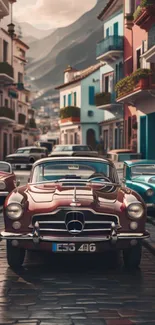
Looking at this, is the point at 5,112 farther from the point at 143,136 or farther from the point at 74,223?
the point at 74,223

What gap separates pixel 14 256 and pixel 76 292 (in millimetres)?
1323

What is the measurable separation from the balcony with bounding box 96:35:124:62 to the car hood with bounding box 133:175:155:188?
24.3 m

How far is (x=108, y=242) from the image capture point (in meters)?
6.16

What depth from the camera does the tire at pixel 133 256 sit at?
6488 millimetres

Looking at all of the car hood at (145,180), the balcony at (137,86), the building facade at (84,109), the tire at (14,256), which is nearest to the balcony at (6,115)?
the building facade at (84,109)

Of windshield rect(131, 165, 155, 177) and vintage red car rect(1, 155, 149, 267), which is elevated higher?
windshield rect(131, 165, 155, 177)

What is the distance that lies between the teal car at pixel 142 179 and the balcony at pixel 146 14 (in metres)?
12.5

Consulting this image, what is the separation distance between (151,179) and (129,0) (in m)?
22.8

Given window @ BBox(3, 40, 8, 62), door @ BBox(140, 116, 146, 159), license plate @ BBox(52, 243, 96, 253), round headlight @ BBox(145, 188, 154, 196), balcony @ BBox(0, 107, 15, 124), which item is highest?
window @ BBox(3, 40, 8, 62)

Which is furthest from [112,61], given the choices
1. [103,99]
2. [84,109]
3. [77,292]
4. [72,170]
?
[77,292]

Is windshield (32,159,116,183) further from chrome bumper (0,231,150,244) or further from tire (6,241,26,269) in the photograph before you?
chrome bumper (0,231,150,244)

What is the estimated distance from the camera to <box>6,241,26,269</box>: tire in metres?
6.50

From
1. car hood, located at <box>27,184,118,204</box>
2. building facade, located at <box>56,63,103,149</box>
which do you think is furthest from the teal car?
building facade, located at <box>56,63,103,149</box>

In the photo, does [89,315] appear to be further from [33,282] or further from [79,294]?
[33,282]
